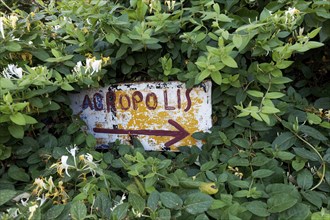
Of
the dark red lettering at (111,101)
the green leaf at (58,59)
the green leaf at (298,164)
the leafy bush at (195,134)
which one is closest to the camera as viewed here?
the leafy bush at (195,134)

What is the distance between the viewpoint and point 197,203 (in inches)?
30.5

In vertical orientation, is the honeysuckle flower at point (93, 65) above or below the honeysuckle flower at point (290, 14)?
below

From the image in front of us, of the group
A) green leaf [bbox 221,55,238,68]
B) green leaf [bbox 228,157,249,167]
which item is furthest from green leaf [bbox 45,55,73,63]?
green leaf [bbox 228,157,249,167]

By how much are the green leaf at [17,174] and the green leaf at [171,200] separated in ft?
1.41

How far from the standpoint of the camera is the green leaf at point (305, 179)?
0.91 metres

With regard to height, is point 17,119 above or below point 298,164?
above

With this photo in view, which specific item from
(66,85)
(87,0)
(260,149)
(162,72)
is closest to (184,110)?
(162,72)

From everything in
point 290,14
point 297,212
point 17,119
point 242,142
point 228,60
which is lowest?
point 297,212

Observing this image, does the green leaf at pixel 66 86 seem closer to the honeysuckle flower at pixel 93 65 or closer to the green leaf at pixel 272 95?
the honeysuckle flower at pixel 93 65

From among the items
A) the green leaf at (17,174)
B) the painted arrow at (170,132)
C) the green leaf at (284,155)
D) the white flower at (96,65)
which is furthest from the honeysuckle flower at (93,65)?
the green leaf at (284,155)

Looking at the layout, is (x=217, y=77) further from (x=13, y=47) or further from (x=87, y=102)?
(x=13, y=47)

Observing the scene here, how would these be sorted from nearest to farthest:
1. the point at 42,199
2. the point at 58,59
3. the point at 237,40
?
the point at 42,199 → the point at 237,40 → the point at 58,59

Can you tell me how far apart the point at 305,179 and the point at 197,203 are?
1.06 feet

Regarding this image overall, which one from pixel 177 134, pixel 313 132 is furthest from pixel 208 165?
pixel 313 132
